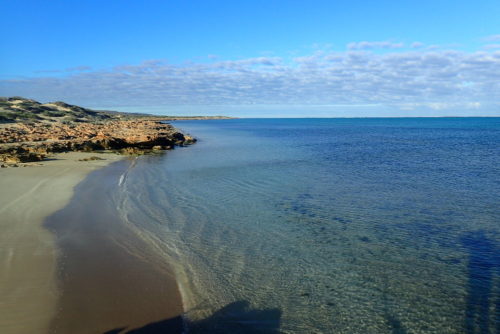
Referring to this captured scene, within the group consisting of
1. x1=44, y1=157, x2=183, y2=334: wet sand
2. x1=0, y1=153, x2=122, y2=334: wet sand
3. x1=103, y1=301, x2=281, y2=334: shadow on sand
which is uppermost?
x1=0, y1=153, x2=122, y2=334: wet sand

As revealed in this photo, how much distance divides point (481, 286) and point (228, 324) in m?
4.79

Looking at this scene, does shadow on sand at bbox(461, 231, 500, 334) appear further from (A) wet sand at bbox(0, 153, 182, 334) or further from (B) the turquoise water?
(A) wet sand at bbox(0, 153, 182, 334)

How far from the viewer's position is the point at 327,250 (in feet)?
27.7

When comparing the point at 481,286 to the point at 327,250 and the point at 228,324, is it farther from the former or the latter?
the point at 228,324

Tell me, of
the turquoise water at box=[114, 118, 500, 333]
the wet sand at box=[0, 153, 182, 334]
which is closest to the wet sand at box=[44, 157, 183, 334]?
the wet sand at box=[0, 153, 182, 334]

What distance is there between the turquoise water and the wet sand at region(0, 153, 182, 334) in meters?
0.52

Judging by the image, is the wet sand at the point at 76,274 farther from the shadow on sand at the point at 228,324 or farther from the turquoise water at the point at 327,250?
the turquoise water at the point at 327,250

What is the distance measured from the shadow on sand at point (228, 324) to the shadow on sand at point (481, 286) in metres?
2.92

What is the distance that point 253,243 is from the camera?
8883 millimetres

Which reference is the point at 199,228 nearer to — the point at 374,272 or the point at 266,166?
the point at 374,272

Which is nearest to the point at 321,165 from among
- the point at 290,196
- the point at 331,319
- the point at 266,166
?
Answer: the point at 266,166

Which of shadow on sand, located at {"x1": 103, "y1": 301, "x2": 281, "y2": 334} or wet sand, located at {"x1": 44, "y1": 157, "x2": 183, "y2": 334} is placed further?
wet sand, located at {"x1": 44, "y1": 157, "x2": 183, "y2": 334}

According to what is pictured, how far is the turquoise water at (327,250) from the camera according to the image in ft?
18.8

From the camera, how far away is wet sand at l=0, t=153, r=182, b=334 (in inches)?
208
